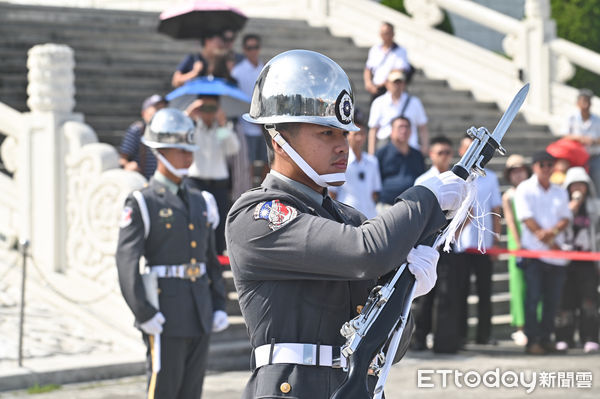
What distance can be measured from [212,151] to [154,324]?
4.21 metres

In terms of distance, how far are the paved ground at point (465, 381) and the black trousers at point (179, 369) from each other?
2091 millimetres

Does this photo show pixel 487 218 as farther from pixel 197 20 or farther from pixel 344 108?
pixel 344 108

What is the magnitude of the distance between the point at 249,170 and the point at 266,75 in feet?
24.9

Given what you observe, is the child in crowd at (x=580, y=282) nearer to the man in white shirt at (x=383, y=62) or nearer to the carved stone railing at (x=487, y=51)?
the man in white shirt at (x=383, y=62)

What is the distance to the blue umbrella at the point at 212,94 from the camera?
10523 mm

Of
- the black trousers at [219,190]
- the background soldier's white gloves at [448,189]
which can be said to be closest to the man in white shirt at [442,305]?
the black trousers at [219,190]

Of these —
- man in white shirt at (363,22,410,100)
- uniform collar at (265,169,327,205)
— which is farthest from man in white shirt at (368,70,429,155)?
uniform collar at (265,169,327,205)

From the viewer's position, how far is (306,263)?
132 inches

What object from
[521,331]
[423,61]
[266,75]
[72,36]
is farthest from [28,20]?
[266,75]

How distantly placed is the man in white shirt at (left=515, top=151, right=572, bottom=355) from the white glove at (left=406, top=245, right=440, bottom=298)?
7508 millimetres

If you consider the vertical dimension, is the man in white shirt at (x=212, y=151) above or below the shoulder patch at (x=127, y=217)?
above

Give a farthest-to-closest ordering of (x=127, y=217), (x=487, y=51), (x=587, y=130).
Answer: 1. (x=487, y=51)
2. (x=587, y=130)
3. (x=127, y=217)

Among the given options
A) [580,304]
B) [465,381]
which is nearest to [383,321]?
[465,381]

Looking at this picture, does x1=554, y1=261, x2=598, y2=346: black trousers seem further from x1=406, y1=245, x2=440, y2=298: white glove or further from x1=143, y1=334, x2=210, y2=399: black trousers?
x1=406, y1=245, x2=440, y2=298: white glove
